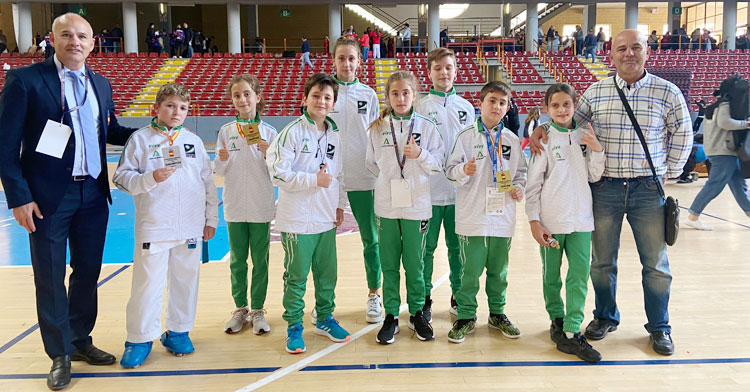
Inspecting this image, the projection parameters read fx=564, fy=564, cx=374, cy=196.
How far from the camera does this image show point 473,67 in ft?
67.4

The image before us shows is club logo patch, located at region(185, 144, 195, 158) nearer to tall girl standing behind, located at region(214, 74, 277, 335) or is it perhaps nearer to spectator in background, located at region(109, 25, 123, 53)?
tall girl standing behind, located at region(214, 74, 277, 335)

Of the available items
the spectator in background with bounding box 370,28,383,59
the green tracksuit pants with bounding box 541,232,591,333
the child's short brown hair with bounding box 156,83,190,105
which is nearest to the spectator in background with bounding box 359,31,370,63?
the spectator in background with bounding box 370,28,383,59

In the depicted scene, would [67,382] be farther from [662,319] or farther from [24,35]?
[24,35]

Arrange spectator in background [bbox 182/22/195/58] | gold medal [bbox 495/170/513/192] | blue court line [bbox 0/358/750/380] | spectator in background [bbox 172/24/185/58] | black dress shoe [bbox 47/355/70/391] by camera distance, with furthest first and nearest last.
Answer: spectator in background [bbox 182/22/195/58] → spectator in background [bbox 172/24/185/58] → gold medal [bbox 495/170/513/192] → blue court line [bbox 0/358/750/380] → black dress shoe [bbox 47/355/70/391]

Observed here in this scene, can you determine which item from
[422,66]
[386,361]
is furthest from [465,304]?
[422,66]

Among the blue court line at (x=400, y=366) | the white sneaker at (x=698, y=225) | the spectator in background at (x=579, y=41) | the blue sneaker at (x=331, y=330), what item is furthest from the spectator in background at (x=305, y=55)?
the blue court line at (x=400, y=366)

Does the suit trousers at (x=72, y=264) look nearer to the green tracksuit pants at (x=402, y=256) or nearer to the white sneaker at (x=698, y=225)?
the green tracksuit pants at (x=402, y=256)

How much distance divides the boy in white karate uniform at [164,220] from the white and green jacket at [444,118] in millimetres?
1388

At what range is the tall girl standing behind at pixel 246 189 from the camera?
344cm

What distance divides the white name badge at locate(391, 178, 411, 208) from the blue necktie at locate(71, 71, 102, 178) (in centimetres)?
159

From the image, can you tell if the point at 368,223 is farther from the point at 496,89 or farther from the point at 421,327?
the point at 496,89

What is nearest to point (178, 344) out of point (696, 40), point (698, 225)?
point (698, 225)

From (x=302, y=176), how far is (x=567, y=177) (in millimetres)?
1461

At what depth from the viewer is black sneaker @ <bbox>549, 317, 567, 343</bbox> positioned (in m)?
3.21
